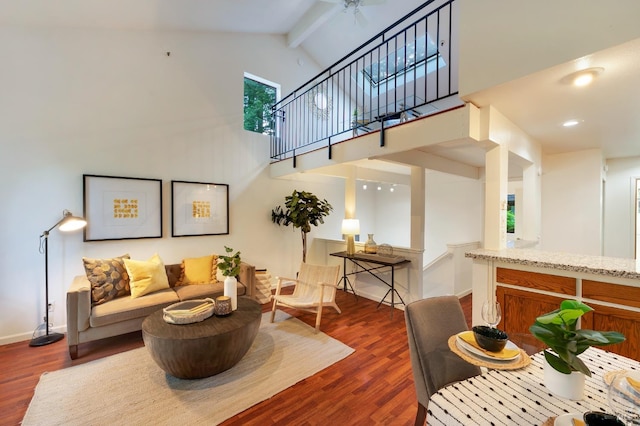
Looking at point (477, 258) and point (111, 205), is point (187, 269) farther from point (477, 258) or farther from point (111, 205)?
point (477, 258)

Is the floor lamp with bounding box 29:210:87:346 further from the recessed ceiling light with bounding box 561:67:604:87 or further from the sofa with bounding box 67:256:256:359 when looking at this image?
the recessed ceiling light with bounding box 561:67:604:87

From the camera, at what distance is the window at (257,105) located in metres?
5.21

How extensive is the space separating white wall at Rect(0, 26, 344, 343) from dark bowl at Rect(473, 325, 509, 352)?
4.03 meters

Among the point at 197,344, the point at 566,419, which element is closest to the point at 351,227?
the point at 197,344

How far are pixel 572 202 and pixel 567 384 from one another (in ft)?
15.4

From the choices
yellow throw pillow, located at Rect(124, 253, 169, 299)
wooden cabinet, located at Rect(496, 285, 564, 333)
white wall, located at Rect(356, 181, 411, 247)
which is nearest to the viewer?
wooden cabinet, located at Rect(496, 285, 564, 333)

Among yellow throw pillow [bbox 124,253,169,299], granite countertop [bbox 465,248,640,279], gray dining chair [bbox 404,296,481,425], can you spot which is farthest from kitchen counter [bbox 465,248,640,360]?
yellow throw pillow [bbox 124,253,169,299]

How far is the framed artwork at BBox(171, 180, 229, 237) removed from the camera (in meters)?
4.05

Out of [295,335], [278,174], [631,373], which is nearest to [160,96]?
[278,174]

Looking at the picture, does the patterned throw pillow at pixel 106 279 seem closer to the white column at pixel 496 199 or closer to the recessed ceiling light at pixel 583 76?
the white column at pixel 496 199

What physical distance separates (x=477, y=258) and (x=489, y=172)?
0.90 metres

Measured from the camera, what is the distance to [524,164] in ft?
12.0

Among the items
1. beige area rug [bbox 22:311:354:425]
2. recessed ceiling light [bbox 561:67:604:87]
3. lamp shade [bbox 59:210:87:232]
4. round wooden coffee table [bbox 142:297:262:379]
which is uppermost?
recessed ceiling light [bbox 561:67:604:87]

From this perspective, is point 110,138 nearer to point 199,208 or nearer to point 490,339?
point 199,208
